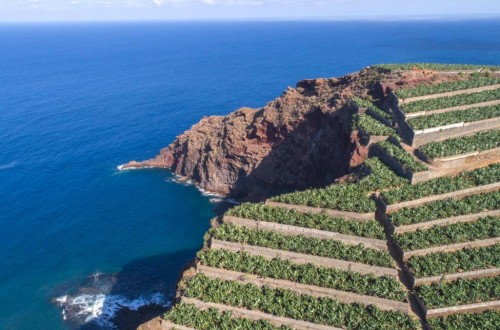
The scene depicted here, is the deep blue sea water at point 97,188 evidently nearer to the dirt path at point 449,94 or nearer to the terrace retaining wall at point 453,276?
the terrace retaining wall at point 453,276

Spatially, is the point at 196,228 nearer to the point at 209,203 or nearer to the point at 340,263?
the point at 209,203

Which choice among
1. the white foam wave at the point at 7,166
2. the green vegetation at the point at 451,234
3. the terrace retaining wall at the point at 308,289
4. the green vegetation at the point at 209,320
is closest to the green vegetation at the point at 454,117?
the green vegetation at the point at 451,234

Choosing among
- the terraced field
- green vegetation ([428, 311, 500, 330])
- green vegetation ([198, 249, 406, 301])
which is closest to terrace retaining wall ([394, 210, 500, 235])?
the terraced field

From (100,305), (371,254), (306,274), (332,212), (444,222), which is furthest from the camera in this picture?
(100,305)

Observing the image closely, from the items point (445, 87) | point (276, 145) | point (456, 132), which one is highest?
point (445, 87)

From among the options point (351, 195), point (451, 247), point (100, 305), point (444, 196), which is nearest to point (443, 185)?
point (444, 196)

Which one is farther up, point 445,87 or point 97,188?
point 445,87

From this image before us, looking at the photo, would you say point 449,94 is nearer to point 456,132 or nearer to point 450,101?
point 450,101

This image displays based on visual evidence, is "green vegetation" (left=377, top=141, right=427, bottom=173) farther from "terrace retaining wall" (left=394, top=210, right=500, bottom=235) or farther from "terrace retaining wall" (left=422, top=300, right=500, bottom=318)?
"terrace retaining wall" (left=422, top=300, right=500, bottom=318)
